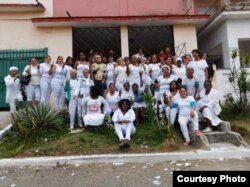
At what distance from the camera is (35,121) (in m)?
7.32

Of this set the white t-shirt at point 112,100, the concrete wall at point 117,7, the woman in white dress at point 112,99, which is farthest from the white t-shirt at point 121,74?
the concrete wall at point 117,7

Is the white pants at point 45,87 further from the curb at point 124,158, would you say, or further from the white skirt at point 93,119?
the curb at point 124,158

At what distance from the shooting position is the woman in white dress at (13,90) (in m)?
8.12

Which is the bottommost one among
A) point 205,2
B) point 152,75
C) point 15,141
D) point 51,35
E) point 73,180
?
point 73,180

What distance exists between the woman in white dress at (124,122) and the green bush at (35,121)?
5.53 ft

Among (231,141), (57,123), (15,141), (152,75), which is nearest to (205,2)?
(152,75)

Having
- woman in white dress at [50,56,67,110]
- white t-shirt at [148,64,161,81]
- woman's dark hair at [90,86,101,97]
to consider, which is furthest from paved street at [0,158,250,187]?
white t-shirt at [148,64,161,81]

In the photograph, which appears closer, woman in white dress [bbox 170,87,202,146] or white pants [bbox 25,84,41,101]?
woman in white dress [bbox 170,87,202,146]

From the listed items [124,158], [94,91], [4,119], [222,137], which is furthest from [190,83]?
[4,119]

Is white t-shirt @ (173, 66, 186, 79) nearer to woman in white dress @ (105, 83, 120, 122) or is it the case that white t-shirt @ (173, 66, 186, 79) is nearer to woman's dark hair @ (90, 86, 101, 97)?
woman in white dress @ (105, 83, 120, 122)

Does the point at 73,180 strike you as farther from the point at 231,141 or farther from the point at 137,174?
the point at 231,141

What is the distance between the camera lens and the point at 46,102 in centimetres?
802

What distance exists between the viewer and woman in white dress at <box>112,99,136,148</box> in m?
6.64

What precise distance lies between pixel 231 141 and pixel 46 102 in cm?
473
